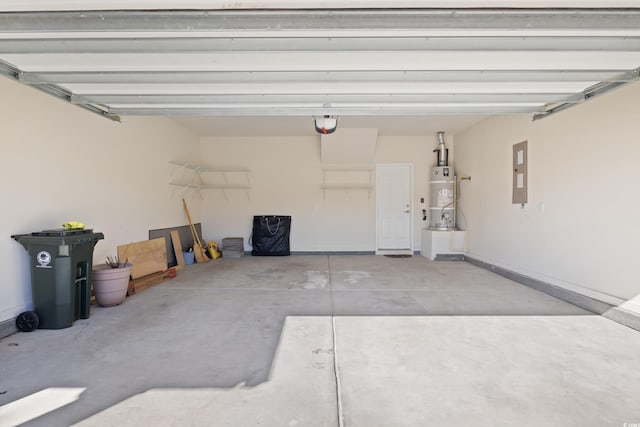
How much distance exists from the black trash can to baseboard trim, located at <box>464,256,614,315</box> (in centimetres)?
551

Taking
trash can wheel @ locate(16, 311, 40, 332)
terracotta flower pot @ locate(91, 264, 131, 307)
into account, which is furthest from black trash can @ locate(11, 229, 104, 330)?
terracotta flower pot @ locate(91, 264, 131, 307)

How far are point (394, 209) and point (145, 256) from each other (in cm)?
538

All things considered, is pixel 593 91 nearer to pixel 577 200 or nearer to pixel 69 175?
pixel 577 200

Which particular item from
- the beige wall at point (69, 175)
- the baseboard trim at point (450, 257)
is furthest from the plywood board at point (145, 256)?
the baseboard trim at point (450, 257)

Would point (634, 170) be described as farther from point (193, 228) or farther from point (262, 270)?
point (193, 228)

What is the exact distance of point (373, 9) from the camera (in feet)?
6.28

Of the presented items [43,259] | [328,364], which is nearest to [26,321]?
[43,259]

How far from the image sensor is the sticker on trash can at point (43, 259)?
2.91 metres

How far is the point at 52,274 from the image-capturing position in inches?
115

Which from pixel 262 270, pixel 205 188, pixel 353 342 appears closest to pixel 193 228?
pixel 205 188

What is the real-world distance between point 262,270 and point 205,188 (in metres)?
2.97

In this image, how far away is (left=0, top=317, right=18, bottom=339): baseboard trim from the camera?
277 cm

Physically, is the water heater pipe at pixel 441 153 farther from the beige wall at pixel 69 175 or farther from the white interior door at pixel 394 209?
the beige wall at pixel 69 175

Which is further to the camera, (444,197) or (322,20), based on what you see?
(444,197)
